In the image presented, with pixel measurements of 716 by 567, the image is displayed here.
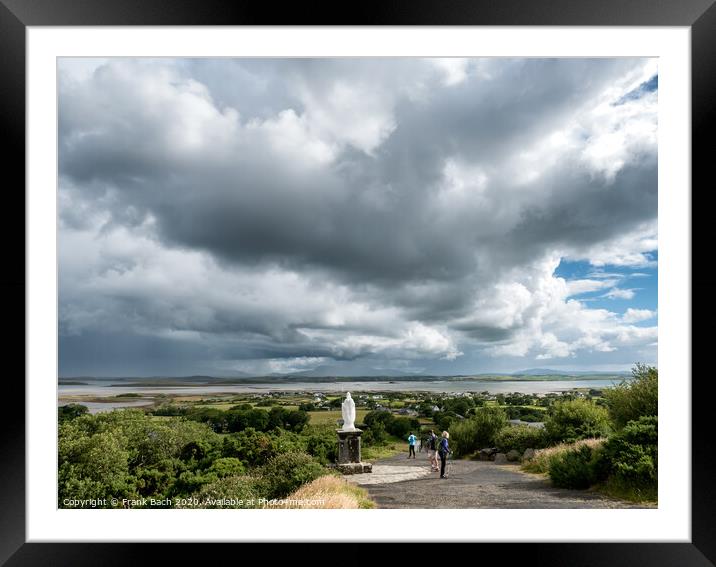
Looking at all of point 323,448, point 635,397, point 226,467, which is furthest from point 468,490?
point 226,467

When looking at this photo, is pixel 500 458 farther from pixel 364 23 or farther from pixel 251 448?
pixel 364 23

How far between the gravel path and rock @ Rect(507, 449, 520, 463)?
0.59 metres

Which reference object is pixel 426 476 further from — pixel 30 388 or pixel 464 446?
pixel 30 388

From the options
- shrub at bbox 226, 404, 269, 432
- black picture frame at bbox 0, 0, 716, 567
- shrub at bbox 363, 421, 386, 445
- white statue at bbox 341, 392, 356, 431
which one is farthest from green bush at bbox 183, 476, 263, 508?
shrub at bbox 363, 421, 386, 445

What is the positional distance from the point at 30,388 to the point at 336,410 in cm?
592

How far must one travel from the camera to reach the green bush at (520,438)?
9625 mm

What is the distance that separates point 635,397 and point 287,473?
5679 millimetres

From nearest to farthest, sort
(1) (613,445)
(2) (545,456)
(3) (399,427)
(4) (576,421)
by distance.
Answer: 1. (1) (613,445)
2. (2) (545,456)
3. (4) (576,421)
4. (3) (399,427)

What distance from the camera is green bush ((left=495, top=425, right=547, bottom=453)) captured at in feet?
31.6

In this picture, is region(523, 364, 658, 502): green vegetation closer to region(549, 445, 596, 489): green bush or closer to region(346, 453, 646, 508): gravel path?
region(549, 445, 596, 489): green bush

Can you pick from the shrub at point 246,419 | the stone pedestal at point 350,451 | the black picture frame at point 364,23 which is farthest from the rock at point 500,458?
the black picture frame at point 364,23

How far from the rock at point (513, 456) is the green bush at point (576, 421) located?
0.77 meters

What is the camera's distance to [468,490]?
7172 mm

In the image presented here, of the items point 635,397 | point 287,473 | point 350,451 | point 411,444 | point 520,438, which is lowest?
point 411,444
